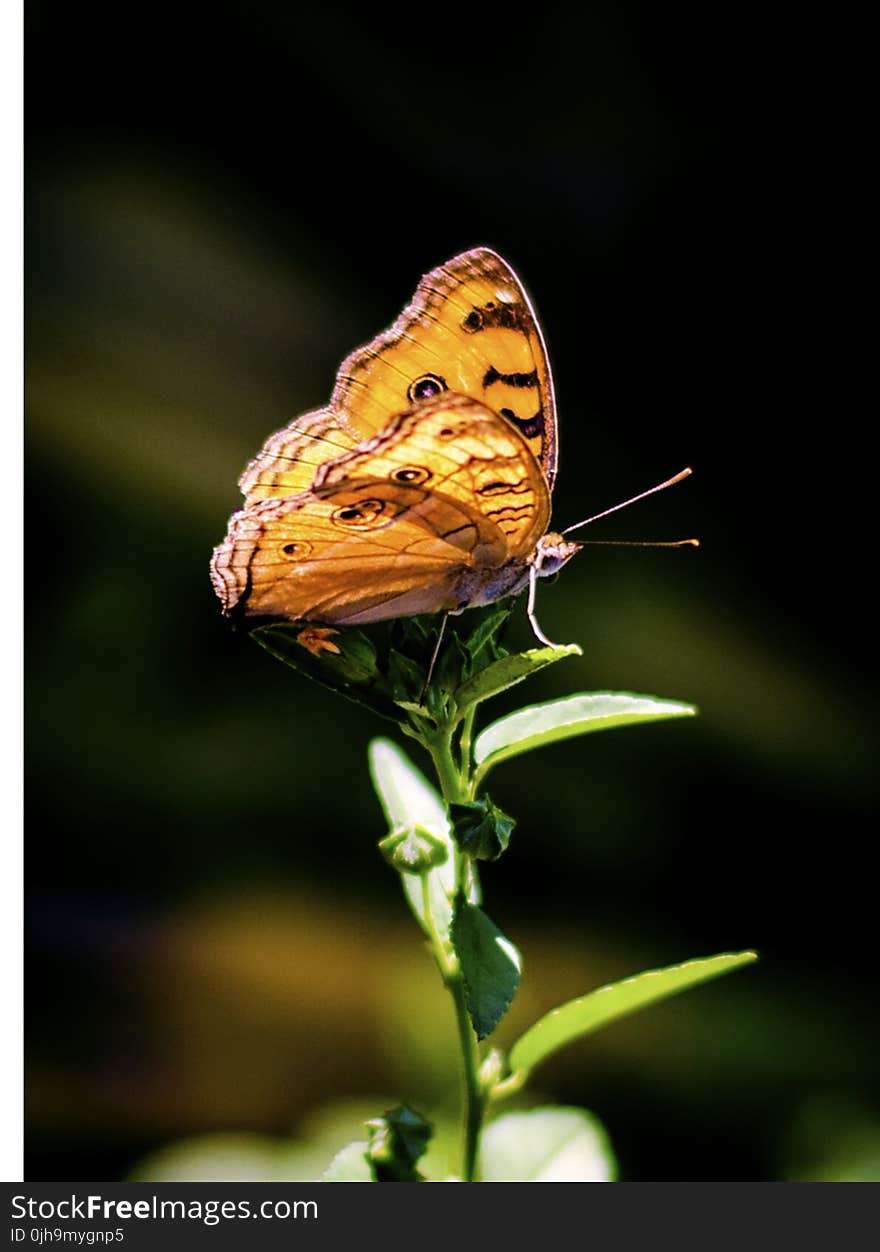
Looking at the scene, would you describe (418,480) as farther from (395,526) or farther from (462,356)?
(462,356)

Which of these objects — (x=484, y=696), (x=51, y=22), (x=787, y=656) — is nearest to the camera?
(x=484, y=696)

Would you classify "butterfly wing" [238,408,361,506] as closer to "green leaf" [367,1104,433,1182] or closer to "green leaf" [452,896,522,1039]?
"green leaf" [452,896,522,1039]

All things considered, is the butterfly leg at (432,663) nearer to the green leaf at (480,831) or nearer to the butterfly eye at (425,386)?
the green leaf at (480,831)

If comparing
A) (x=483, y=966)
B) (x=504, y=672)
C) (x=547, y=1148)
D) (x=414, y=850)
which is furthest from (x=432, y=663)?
(x=547, y=1148)
